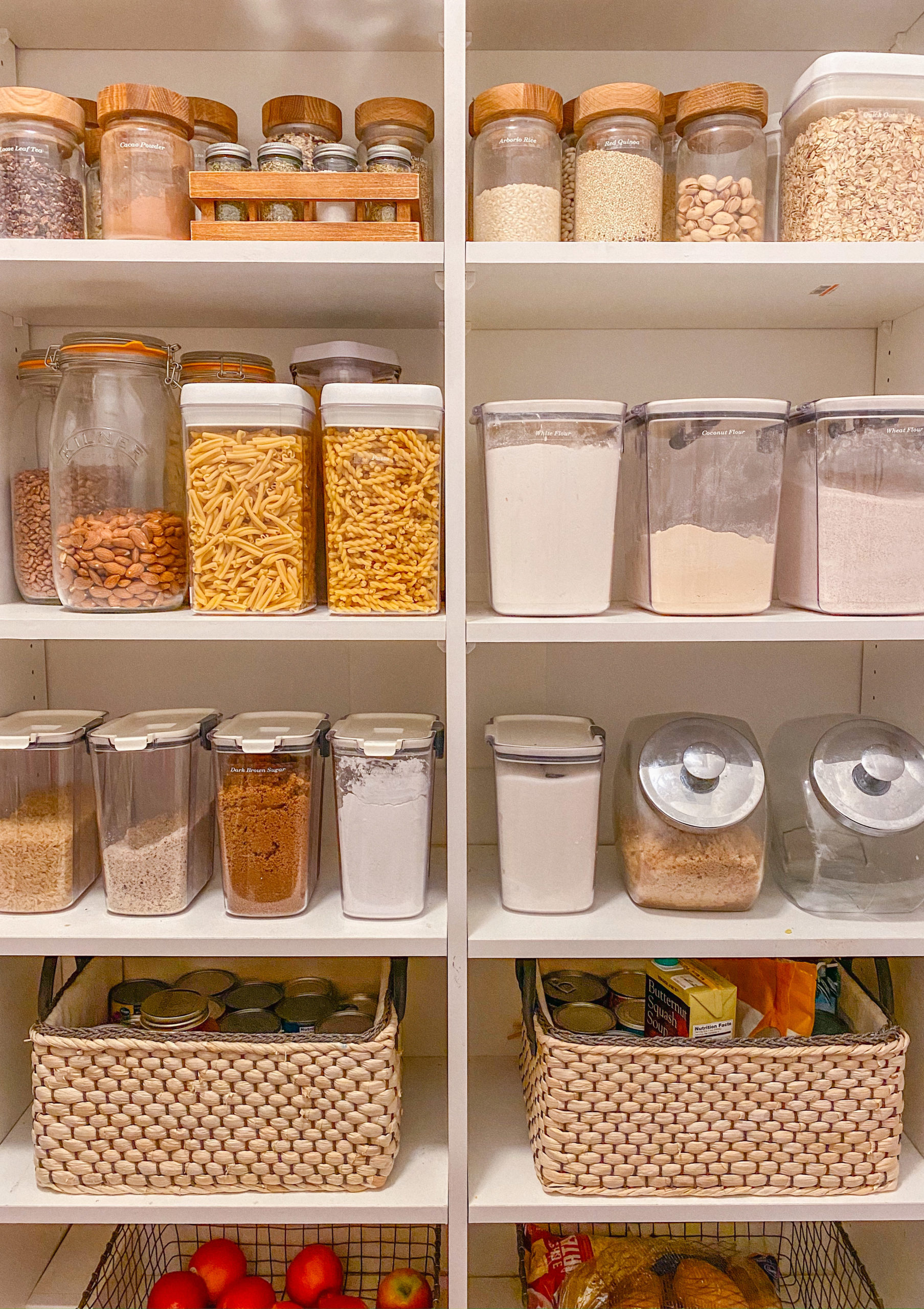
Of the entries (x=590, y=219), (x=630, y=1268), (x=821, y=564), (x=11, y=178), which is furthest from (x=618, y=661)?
(x=11, y=178)

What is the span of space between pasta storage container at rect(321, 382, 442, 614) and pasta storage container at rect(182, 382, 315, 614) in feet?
0.14

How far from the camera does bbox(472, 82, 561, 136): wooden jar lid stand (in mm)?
1133

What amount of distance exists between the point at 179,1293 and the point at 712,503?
4.39 ft

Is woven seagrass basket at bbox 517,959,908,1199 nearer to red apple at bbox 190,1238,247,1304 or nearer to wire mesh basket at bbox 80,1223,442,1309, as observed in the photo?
wire mesh basket at bbox 80,1223,442,1309

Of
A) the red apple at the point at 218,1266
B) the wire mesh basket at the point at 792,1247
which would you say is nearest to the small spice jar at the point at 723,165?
the wire mesh basket at the point at 792,1247

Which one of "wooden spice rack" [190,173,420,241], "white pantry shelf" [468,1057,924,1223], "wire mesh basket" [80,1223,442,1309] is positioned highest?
"wooden spice rack" [190,173,420,241]

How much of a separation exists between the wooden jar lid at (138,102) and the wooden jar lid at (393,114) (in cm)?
24

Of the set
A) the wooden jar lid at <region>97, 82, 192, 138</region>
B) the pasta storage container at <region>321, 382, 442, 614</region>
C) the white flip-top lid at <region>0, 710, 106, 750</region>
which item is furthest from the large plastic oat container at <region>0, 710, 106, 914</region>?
the wooden jar lid at <region>97, 82, 192, 138</region>

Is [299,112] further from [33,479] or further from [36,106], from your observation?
[33,479]

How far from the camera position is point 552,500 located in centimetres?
113

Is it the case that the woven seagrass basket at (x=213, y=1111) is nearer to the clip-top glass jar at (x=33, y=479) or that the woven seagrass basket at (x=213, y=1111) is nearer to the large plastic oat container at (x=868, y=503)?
the clip-top glass jar at (x=33, y=479)

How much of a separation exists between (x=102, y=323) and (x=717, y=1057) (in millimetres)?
1380

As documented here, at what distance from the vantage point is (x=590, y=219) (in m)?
1.15

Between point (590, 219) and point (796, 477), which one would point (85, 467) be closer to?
point (590, 219)
